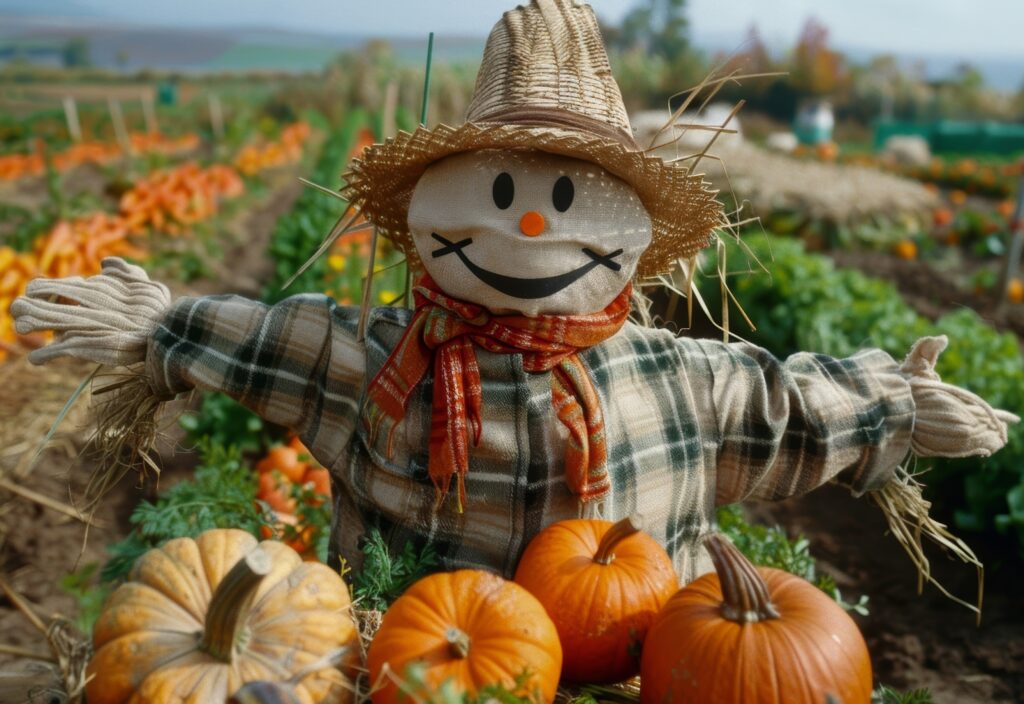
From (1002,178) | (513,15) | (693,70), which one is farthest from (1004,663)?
(693,70)

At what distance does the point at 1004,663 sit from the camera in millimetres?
3260

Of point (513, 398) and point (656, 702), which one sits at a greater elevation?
point (513, 398)

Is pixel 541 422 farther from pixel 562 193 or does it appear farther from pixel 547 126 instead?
pixel 547 126

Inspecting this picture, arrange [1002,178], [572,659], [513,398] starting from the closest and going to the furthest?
[572,659] < [513,398] < [1002,178]

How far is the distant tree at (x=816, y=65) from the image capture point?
38875mm

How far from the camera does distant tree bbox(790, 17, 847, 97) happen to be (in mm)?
38875

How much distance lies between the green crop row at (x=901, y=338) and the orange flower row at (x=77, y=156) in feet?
30.1

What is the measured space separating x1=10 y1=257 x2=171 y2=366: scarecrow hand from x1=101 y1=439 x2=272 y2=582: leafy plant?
1.41 feet

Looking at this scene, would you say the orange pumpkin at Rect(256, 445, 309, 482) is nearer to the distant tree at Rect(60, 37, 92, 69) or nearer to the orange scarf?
the orange scarf

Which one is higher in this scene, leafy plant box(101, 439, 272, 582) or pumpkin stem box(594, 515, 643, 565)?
pumpkin stem box(594, 515, 643, 565)

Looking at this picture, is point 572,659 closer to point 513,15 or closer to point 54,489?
point 513,15

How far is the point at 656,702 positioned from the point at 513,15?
1.70 metres

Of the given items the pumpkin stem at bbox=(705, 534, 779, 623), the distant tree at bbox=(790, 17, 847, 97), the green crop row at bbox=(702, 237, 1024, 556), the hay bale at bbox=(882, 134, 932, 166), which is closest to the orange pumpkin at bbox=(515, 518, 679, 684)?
the pumpkin stem at bbox=(705, 534, 779, 623)

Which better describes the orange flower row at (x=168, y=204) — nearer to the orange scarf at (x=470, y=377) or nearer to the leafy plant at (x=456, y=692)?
the orange scarf at (x=470, y=377)
